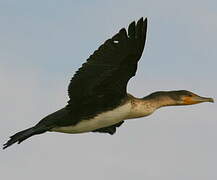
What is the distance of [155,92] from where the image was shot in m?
16.3

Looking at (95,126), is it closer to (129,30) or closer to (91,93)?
(91,93)

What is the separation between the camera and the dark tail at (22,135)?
1505 cm

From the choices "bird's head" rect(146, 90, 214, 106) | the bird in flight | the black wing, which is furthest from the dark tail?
"bird's head" rect(146, 90, 214, 106)

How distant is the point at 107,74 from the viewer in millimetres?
14773

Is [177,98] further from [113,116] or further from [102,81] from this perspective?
[102,81]

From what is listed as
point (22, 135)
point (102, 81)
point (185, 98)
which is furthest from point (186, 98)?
point (22, 135)

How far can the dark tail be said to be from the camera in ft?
49.4

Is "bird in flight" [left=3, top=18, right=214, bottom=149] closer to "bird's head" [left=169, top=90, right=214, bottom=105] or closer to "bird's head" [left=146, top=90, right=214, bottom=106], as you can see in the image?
"bird's head" [left=146, top=90, right=214, bottom=106]

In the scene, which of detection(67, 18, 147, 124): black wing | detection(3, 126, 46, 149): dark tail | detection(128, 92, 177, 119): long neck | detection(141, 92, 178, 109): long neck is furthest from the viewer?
detection(141, 92, 178, 109): long neck

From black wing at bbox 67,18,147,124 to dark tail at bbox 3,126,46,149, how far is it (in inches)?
26.1

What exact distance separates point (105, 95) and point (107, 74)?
2.04 ft

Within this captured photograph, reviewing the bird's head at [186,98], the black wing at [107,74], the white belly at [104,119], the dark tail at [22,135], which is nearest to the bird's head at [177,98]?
the bird's head at [186,98]

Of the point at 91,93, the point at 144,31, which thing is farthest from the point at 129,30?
the point at 91,93

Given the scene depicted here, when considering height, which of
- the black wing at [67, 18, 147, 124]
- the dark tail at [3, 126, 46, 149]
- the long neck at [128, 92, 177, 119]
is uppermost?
the black wing at [67, 18, 147, 124]
